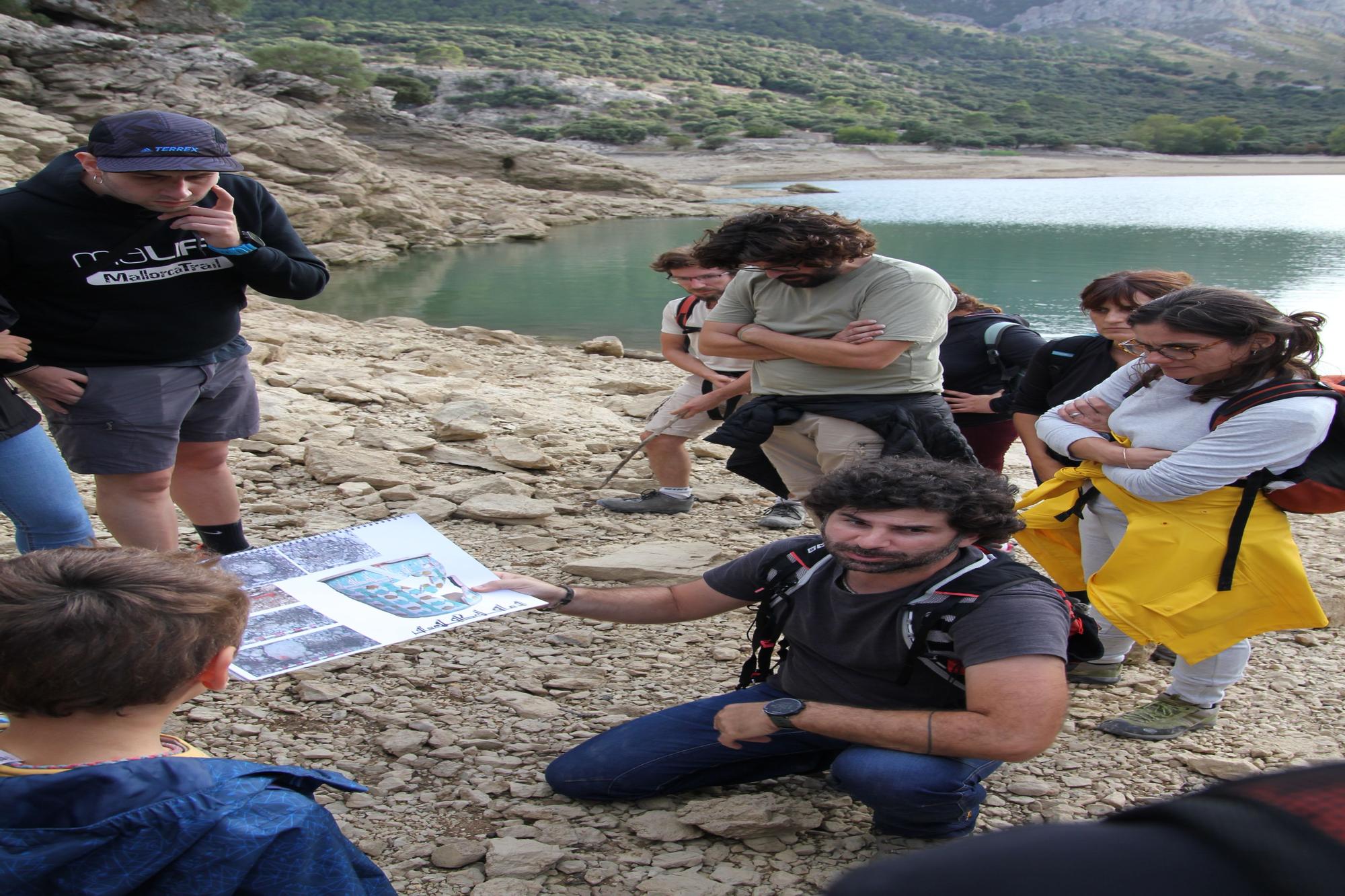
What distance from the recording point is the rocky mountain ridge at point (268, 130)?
20906mm

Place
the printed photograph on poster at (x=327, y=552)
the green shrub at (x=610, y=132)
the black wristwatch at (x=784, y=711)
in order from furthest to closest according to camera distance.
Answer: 1. the green shrub at (x=610, y=132)
2. the printed photograph on poster at (x=327, y=552)
3. the black wristwatch at (x=784, y=711)

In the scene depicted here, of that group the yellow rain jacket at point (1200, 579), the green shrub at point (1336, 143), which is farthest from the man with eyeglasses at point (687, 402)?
the green shrub at point (1336, 143)

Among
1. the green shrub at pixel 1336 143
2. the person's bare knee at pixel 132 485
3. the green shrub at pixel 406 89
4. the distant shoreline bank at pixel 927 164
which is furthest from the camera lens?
the green shrub at pixel 1336 143

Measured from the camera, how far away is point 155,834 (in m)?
1.42

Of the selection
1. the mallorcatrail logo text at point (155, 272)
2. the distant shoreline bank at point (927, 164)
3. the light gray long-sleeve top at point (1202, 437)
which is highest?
the mallorcatrail logo text at point (155, 272)

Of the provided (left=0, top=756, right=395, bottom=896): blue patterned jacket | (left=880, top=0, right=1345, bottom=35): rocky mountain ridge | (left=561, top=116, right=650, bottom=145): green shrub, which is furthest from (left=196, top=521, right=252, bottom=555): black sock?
(left=880, top=0, right=1345, bottom=35): rocky mountain ridge

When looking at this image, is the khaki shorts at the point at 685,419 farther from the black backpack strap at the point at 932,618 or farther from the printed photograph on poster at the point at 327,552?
the black backpack strap at the point at 932,618

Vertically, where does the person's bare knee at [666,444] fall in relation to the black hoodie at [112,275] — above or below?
below

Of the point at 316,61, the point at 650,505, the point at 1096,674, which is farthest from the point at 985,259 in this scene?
the point at 316,61

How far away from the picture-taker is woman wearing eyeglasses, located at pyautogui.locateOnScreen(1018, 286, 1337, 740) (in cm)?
272

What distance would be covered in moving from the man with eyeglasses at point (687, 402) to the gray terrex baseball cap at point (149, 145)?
2356 mm

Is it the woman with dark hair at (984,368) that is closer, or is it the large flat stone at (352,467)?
the woman with dark hair at (984,368)

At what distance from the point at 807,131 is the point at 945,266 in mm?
42510

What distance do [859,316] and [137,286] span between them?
219 cm
